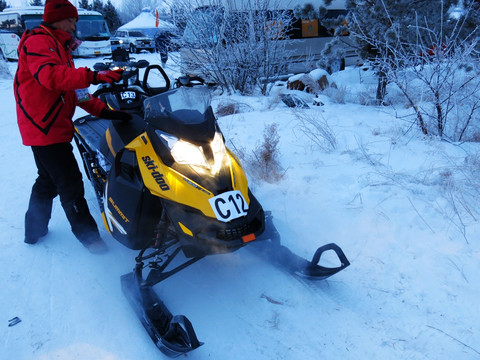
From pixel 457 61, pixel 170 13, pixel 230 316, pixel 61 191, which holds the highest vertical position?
pixel 170 13

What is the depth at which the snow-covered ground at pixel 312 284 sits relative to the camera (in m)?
2.14

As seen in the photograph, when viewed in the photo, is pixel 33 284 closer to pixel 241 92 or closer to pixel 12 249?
pixel 12 249

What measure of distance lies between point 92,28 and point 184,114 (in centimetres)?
1868

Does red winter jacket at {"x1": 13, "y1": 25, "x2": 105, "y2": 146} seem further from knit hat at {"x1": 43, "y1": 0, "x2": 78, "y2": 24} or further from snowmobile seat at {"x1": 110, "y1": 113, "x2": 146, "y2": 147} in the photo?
snowmobile seat at {"x1": 110, "y1": 113, "x2": 146, "y2": 147}

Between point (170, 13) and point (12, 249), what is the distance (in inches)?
280

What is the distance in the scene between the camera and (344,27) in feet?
29.1

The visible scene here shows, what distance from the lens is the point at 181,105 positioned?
2.46 meters

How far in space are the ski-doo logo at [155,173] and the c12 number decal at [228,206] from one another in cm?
28

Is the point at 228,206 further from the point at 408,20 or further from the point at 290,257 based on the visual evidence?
the point at 408,20

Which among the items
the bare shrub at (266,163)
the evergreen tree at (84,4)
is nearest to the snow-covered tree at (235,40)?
the bare shrub at (266,163)

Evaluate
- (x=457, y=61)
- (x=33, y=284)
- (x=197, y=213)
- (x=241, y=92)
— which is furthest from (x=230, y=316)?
(x=241, y=92)

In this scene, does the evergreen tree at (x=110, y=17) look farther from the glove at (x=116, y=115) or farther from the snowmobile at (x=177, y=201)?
the snowmobile at (x=177, y=201)

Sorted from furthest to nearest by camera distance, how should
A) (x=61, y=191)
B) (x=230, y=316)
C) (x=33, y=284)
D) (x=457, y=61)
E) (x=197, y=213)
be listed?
(x=457, y=61) < (x=61, y=191) < (x=33, y=284) < (x=230, y=316) < (x=197, y=213)

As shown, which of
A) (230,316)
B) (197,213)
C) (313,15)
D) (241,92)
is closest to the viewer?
(197,213)
